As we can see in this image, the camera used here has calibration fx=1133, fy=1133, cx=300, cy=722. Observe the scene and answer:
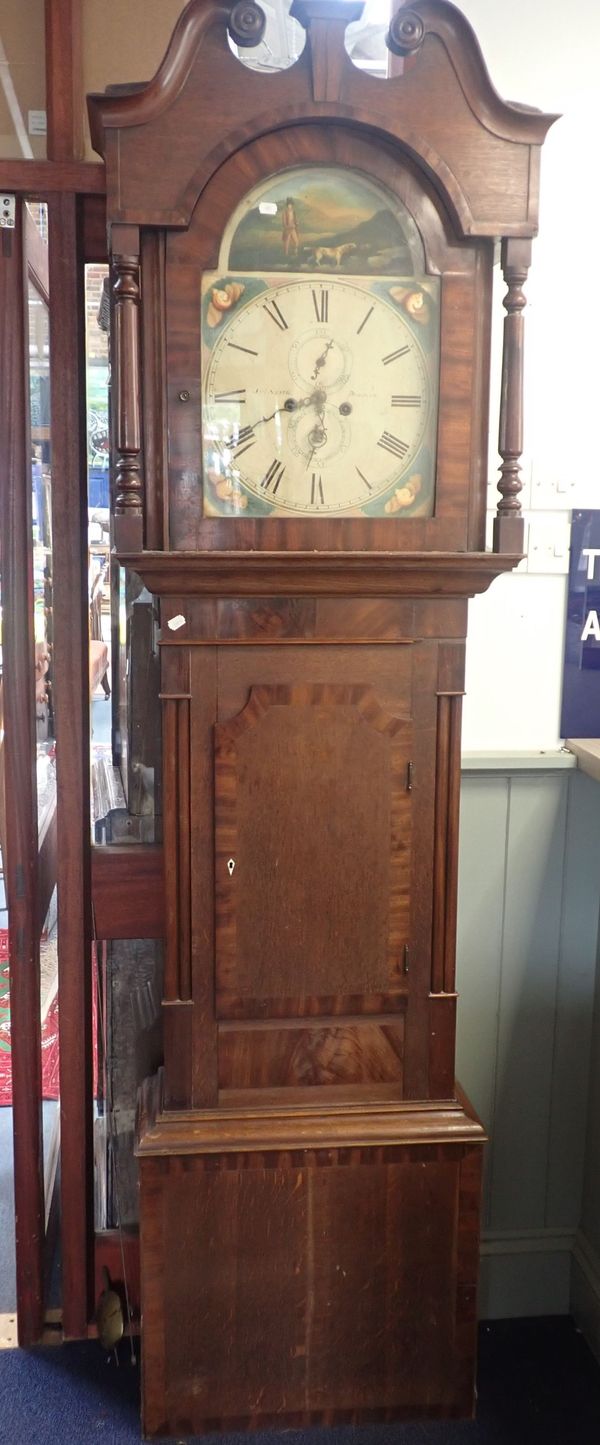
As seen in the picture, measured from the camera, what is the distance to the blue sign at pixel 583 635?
1895 mm

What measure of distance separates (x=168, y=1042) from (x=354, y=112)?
1250 millimetres

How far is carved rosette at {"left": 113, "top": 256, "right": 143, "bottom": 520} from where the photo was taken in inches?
55.7

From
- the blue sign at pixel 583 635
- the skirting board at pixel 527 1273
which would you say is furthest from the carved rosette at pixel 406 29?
the skirting board at pixel 527 1273

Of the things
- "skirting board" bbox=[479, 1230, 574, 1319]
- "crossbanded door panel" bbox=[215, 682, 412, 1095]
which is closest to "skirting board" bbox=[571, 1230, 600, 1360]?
"skirting board" bbox=[479, 1230, 574, 1319]

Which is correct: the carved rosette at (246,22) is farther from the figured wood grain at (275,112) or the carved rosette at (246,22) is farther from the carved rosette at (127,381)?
the carved rosette at (127,381)

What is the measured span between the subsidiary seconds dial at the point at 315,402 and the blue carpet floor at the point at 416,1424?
1.40 metres

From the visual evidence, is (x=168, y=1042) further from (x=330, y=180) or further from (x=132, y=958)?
(x=330, y=180)

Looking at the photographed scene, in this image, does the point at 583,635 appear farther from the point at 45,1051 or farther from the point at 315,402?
the point at 45,1051

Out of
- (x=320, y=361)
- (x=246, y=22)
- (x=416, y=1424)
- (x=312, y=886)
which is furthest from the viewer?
(x=416, y=1424)

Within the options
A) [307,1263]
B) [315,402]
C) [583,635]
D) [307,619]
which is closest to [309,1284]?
[307,1263]

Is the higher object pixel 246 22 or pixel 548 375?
pixel 246 22

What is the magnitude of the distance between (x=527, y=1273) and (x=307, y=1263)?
61 centimetres

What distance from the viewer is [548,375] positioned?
1.85 meters

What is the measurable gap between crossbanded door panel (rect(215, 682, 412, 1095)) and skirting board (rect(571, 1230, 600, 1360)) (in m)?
0.66
